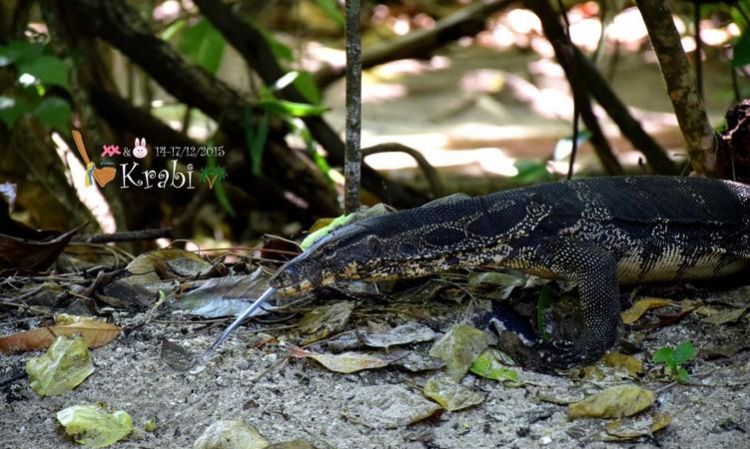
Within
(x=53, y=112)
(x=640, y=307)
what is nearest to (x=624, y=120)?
(x=640, y=307)

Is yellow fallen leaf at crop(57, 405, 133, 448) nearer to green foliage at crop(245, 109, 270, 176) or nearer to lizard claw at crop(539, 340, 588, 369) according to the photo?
lizard claw at crop(539, 340, 588, 369)

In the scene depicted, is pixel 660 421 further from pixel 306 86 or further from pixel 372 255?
pixel 306 86

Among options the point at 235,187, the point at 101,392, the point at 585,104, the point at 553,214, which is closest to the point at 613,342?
the point at 553,214

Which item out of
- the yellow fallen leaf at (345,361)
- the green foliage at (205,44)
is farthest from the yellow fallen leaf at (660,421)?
the green foliage at (205,44)

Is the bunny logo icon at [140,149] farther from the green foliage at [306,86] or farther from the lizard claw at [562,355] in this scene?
the lizard claw at [562,355]

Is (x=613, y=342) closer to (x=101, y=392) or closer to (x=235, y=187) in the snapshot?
(x=101, y=392)

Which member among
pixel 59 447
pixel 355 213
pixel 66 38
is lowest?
pixel 59 447
